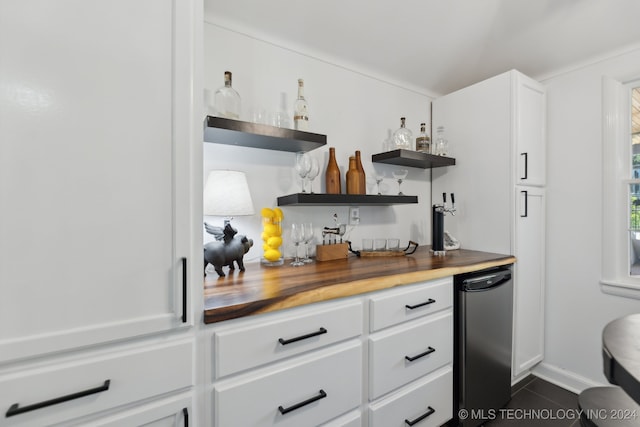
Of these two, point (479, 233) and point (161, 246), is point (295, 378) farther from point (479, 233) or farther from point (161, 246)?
point (479, 233)

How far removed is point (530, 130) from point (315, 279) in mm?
1982

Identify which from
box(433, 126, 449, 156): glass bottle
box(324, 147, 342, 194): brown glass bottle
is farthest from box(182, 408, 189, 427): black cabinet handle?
box(433, 126, 449, 156): glass bottle

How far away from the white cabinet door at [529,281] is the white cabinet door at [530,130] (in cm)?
12

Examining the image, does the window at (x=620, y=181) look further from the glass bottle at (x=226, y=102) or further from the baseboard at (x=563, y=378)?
the glass bottle at (x=226, y=102)

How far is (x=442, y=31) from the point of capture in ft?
6.61

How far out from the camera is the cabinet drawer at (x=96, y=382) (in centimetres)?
74

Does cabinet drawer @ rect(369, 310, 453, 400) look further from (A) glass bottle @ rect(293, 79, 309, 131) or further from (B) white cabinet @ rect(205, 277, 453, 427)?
(A) glass bottle @ rect(293, 79, 309, 131)

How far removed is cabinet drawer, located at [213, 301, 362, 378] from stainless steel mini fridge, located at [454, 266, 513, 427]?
73cm

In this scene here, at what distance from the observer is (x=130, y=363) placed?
0.86 meters

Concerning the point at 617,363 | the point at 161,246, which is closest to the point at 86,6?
the point at 161,246

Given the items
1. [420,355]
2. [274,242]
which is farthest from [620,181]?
[274,242]

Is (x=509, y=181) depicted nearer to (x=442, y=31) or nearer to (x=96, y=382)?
(x=442, y=31)

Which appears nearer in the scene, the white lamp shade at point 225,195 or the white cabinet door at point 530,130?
the white lamp shade at point 225,195

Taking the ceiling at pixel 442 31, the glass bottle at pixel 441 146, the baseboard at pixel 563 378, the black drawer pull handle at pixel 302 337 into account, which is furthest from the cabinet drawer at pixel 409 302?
the ceiling at pixel 442 31
